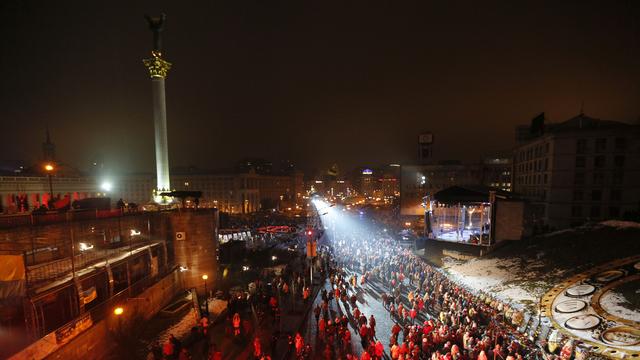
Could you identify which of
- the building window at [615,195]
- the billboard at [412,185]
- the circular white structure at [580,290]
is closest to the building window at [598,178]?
the building window at [615,195]

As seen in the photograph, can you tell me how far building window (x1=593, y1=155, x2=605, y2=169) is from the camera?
104 ft

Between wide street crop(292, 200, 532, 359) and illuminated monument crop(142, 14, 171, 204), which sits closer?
wide street crop(292, 200, 532, 359)

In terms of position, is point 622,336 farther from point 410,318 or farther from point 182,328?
point 182,328

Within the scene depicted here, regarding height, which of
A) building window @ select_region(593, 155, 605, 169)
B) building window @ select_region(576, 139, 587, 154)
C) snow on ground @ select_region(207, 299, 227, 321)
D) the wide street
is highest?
building window @ select_region(576, 139, 587, 154)

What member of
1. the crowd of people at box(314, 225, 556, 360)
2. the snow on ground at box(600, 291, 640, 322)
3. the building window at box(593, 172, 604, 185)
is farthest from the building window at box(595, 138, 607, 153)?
the snow on ground at box(600, 291, 640, 322)

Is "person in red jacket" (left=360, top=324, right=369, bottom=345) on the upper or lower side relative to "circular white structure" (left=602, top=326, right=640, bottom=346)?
lower

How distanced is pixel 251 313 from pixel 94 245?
9.64m

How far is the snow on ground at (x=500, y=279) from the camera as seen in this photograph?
16.4 meters

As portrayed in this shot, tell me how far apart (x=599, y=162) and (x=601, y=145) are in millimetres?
1811

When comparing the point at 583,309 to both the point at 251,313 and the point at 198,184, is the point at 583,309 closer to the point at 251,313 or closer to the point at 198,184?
the point at 251,313

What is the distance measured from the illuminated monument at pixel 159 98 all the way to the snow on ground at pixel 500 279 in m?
26.4

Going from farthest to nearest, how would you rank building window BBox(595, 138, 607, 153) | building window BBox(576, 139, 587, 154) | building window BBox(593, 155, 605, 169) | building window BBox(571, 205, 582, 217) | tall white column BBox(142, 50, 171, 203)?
building window BBox(571, 205, 582, 217), building window BBox(576, 139, 587, 154), building window BBox(593, 155, 605, 169), building window BBox(595, 138, 607, 153), tall white column BBox(142, 50, 171, 203)

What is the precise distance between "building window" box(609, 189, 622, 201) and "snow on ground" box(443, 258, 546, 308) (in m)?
19.9

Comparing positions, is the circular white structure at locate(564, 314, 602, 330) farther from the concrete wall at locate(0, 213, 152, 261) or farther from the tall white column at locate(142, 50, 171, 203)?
the tall white column at locate(142, 50, 171, 203)
